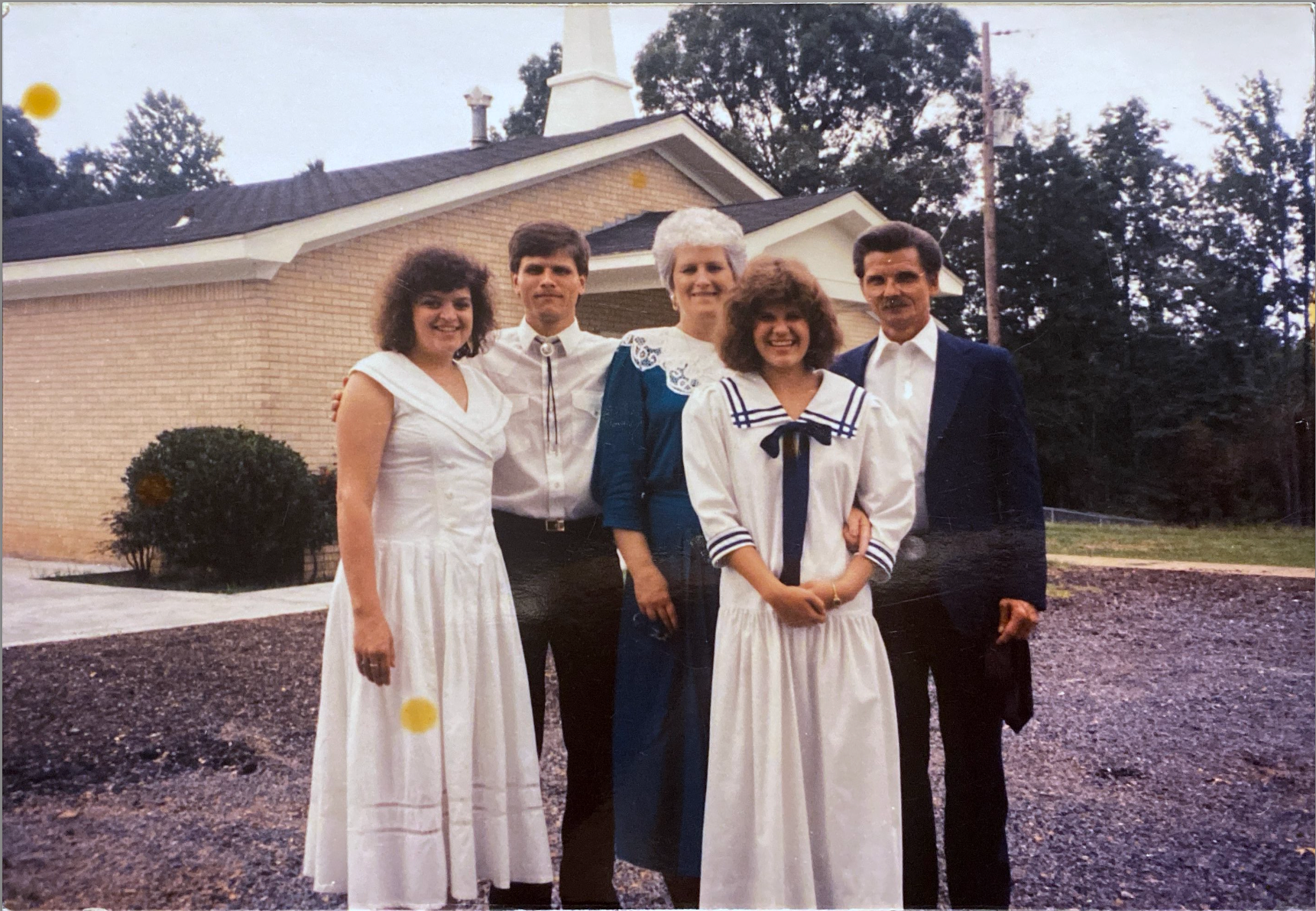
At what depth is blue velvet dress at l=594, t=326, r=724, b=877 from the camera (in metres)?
2.59

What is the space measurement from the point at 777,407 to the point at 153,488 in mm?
2037

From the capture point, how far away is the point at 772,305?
2.44m

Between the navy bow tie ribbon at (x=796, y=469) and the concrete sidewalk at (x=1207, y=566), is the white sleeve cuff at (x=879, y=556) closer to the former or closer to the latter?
the navy bow tie ribbon at (x=796, y=469)

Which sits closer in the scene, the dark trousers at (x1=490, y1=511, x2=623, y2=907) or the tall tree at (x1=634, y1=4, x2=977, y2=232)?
the dark trousers at (x1=490, y1=511, x2=623, y2=907)

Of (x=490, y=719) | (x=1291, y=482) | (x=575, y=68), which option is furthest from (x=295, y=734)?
(x=1291, y=482)

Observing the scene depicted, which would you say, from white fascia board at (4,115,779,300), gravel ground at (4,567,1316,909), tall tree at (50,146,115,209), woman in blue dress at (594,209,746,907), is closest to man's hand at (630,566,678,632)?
woman in blue dress at (594,209,746,907)

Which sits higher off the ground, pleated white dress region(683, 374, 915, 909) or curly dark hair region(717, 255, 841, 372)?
curly dark hair region(717, 255, 841, 372)

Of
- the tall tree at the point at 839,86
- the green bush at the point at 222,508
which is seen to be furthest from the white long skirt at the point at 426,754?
the tall tree at the point at 839,86

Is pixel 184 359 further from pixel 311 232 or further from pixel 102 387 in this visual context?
pixel 311 232

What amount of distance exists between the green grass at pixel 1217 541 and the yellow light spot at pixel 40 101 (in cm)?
327

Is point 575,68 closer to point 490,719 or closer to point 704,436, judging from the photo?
point 704,436

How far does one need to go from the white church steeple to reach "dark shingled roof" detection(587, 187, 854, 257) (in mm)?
396

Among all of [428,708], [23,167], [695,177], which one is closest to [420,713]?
[428,708]

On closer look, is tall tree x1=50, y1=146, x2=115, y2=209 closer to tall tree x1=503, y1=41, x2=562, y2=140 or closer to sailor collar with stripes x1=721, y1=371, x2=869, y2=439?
tall tree x1=503, y1=41, x2=562, y2=140
